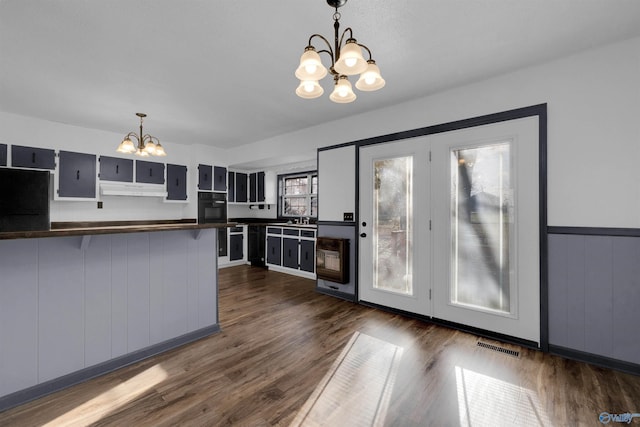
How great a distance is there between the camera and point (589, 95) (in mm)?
2504

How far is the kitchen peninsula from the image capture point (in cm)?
191

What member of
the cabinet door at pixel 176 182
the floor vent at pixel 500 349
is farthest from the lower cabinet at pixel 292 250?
the floor vent at pixel 500 349

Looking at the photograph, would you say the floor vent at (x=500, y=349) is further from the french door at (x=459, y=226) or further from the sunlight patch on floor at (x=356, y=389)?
the sunlight patch on floor at (x=356, y=389)

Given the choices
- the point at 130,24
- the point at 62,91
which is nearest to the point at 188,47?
the point at 130,24

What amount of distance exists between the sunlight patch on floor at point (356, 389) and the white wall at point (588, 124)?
6.69 ft

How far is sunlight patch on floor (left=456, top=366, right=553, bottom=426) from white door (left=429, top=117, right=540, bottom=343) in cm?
91

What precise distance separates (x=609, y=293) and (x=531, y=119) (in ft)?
5.50

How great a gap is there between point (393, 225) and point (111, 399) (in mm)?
3210

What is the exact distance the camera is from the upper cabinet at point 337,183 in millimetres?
4176

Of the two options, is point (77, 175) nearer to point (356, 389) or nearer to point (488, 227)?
point (356, 389)

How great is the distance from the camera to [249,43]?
2420mm

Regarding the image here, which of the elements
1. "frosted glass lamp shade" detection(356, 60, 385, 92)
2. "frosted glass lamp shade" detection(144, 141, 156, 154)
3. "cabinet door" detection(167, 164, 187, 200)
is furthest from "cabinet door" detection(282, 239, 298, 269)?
"frosted glass lamp shade" detection(356, 60, 385, 92)

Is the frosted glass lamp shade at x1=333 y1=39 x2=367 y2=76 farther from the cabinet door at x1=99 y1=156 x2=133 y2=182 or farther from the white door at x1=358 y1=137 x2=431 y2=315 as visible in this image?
the cabinet door at x1=99 y1=156 x2=133 y2=182

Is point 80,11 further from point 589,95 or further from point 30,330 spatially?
point 589,95
